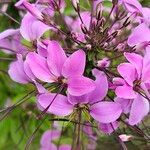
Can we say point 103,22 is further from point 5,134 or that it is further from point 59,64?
point 5,134

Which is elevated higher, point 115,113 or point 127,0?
point 127,0

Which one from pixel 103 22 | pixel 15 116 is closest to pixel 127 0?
pixel 103 22

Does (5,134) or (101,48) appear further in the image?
(5,134)

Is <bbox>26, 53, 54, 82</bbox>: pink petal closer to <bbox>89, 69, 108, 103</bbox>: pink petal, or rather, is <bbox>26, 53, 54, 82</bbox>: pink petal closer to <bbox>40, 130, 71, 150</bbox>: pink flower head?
<bbox>89, 69, 108, 103</bbox>: pink petal

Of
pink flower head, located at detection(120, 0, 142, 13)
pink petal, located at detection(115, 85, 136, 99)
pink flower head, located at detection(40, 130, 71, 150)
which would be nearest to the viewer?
pink petal, located at detection(115, 85, 136, 99)

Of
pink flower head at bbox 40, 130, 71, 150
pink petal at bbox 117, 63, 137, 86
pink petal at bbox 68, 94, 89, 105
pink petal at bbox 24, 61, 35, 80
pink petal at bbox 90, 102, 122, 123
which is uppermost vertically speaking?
pink petal at bbox 117, 63, 137, 86

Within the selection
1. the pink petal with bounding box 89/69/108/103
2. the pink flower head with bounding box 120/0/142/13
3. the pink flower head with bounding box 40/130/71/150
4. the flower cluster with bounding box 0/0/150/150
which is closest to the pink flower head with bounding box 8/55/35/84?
the flower cluster with bounding box 0/0/150/150

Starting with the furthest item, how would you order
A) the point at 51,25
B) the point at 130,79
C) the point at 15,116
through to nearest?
the point at 15,116 < the point at 51,25 < the point at 130,79
